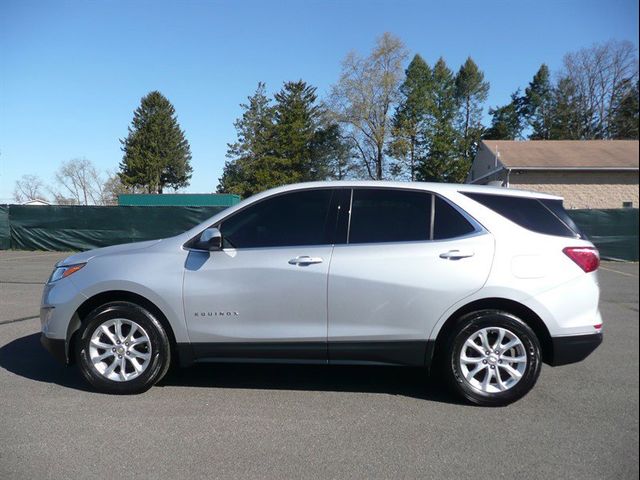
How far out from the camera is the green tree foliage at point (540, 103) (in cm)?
292

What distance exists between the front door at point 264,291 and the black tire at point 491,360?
101 centimetres

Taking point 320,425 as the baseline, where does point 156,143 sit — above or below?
above

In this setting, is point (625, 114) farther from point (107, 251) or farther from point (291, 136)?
point (291, 136)

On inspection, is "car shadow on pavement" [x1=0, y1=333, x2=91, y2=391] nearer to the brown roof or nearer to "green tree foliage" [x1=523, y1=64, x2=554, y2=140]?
the brown roof

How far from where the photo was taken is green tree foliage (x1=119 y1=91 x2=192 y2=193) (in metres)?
7.12

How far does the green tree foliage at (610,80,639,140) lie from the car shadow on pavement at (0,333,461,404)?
2.62 metres

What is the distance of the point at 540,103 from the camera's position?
10.8 feet

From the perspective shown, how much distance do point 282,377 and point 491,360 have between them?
1903 millimetres

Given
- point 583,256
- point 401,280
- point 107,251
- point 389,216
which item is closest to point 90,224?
point 107,251

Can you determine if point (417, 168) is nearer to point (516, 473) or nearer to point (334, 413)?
point (334, 413)

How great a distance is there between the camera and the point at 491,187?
3918mm

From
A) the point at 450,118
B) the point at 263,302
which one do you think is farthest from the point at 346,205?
the point at 450,118

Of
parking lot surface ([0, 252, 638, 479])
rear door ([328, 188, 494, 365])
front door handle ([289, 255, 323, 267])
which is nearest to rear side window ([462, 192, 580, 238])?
rear door ([328, 188, 494, 365])

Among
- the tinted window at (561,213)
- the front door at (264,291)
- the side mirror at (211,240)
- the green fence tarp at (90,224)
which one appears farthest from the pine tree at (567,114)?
the green fence tarp at (90,224)
